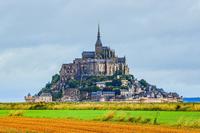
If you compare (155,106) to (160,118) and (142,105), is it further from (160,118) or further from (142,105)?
(160,118)

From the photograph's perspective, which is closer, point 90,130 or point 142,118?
point 90,130

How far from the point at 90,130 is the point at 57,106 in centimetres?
4679

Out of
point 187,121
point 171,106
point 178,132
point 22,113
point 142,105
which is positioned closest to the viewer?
point 178,132

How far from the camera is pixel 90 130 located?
3297cm

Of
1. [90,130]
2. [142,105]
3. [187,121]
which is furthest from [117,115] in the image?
[142,105]

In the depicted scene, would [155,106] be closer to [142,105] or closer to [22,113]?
[142,105]

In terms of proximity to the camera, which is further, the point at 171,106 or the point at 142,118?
the point at 171,106

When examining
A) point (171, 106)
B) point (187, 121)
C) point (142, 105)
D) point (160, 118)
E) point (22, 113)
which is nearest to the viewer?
point (187, 121)

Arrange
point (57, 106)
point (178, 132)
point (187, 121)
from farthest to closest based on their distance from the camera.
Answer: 1. point (57, 106)
2. point (187, 121)
3. point (178, 132)

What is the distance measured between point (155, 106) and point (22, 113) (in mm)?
14406

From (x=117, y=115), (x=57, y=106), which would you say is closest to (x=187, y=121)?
(x=117, y=115)

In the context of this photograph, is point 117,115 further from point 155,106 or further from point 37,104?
point 37,104

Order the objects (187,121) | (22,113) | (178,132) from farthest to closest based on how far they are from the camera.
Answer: (22,113)
(187,121)
(178,132)

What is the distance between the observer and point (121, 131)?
1257 inches
